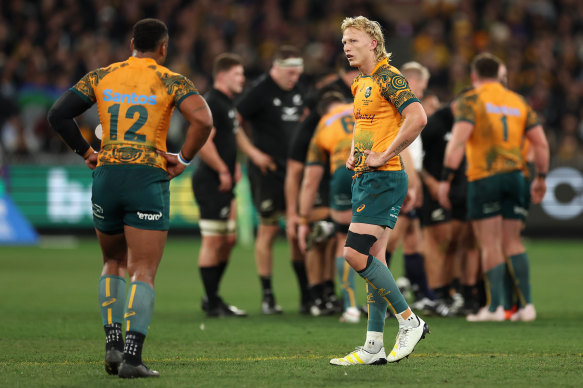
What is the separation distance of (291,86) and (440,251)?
241 cm

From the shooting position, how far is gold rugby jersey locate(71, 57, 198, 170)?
5992mm

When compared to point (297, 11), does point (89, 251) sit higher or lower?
lower

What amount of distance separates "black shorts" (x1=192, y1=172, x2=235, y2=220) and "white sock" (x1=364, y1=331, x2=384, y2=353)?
366cm

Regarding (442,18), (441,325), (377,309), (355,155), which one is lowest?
(441,325)

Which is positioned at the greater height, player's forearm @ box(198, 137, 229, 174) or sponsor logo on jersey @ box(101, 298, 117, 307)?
player's forearm @ box(198, 137, 229, 174)

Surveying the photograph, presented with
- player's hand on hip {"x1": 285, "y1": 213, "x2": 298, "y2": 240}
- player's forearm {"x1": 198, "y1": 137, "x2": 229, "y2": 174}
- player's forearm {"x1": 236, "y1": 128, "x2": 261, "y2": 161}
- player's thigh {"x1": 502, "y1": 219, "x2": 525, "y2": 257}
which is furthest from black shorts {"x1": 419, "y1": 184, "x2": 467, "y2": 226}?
player's forearm {"x1": 198, "y1": 137, "x2": 229, "y2": 174}

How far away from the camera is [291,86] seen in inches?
→ 410

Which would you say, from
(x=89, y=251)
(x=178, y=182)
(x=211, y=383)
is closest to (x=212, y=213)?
(x=211, y=383)

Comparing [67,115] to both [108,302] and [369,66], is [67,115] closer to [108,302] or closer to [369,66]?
[108,302]

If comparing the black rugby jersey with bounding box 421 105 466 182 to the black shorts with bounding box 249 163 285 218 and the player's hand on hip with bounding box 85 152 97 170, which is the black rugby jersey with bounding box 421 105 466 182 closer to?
the black shorts with bounding box 249 163 285 218

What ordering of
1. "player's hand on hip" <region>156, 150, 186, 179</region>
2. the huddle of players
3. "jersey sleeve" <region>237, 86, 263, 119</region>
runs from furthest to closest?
"jersey sleeve" <region>237, 86, 263, 119</region>, the huddle of players, "player's hand on hip" <region>156, 150, 186, 179</region>

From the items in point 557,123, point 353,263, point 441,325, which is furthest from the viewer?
point 557,123

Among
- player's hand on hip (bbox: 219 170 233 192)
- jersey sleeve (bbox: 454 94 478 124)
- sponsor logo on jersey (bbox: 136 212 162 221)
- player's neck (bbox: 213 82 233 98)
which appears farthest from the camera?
player's neck (bbox: 213 82 233 98)

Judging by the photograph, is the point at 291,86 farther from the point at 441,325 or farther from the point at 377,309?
the point at 377,309
